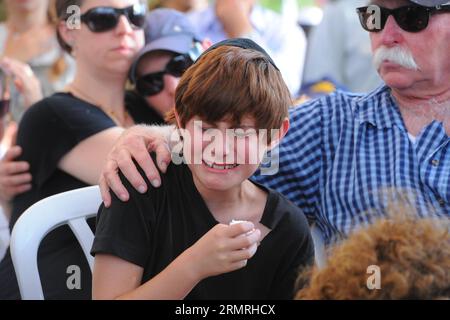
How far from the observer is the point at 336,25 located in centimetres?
426

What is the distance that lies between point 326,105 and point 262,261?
2.37 ft

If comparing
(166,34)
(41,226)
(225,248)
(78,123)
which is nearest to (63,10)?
(166,34)

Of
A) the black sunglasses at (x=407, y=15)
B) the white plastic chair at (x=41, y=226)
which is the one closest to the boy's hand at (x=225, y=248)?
the white plastic chair at (x=41, y=226)

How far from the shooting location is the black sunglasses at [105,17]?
2580mm

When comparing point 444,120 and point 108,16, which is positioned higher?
point 108,16

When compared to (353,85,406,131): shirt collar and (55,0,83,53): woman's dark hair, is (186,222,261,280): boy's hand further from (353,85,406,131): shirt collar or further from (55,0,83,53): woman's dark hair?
(55,0,83,53): woman's dark hair

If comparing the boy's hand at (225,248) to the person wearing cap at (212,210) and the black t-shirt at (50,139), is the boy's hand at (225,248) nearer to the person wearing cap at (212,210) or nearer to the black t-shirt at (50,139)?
the person wearing cap at (212,210)

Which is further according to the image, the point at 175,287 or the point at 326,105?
the point at 326,105

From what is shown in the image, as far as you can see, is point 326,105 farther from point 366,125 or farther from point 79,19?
point 79,19

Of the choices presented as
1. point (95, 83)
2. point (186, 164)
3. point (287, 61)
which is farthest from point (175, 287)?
point (287, 61)

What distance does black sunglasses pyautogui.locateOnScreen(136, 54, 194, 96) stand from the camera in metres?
2.65

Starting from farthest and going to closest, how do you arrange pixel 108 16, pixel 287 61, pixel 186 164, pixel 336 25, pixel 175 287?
pixel 336 25, pixel 287 61, pixel 108 16, pixel 186 164, pixel 175 287

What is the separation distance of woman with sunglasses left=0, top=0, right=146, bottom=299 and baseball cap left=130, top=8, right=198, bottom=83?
4cm

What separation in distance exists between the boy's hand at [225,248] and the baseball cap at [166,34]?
4.34ft
